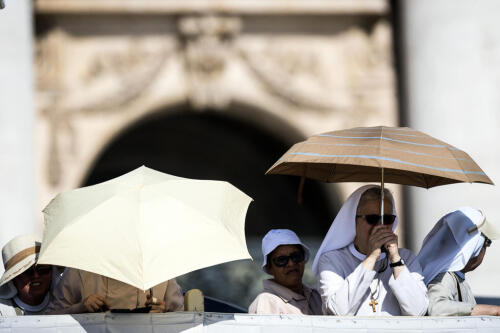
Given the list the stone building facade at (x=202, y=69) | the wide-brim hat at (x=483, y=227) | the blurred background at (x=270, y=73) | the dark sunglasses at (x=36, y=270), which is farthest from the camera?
the stone building facade at (x=202, y=69)

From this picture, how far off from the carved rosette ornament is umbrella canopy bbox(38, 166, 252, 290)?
6624 mm

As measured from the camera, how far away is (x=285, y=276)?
16.8 feet

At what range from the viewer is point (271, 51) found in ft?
37.2

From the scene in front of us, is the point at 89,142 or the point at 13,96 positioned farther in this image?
the point at 89,142

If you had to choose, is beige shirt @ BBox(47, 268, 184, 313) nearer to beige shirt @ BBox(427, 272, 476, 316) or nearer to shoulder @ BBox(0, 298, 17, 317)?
shoulder @ BBox(0, 298, 17, 317)

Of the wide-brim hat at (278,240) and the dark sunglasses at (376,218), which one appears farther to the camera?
the wide-brim hat at (278,240)

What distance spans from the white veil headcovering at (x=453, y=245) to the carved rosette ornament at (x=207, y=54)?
6.53 meters

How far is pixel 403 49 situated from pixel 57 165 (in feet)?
13.3

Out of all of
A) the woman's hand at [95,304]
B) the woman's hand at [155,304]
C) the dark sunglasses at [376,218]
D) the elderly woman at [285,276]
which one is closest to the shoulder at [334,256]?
the dark sunglasses at [376,218]

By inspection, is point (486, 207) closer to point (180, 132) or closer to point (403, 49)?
point (403, 49)

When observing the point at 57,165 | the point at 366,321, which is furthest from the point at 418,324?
the point at 57,165

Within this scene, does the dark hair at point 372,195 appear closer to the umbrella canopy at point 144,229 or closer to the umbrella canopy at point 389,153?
the umbrella canopy at point 389,153

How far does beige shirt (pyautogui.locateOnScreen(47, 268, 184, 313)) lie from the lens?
4.40 metres

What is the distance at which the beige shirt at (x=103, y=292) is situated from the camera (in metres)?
4.40
